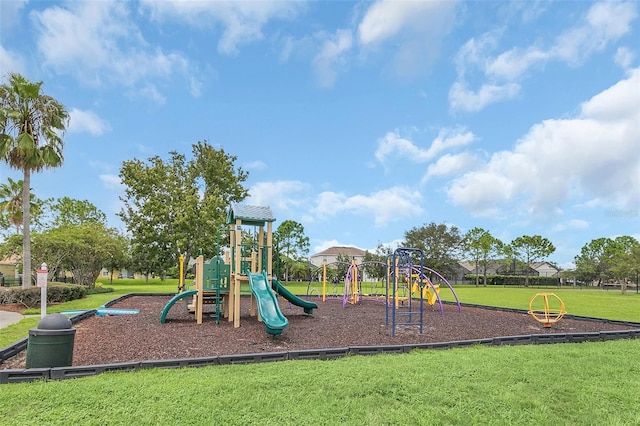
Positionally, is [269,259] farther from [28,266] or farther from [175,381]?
[28,266]

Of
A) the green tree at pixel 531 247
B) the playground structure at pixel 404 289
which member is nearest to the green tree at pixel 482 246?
the green tree at pixel 531 247

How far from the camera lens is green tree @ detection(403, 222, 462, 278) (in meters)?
48.4

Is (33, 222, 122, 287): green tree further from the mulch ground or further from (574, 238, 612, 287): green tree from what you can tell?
(574, 238, 612, 287): green tree

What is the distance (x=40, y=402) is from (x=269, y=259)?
→ 6.76 m

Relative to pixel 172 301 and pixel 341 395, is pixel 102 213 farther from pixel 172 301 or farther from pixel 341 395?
pixel 341 395

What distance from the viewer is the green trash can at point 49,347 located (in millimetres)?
5141

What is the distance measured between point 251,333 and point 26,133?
13537 millimetres

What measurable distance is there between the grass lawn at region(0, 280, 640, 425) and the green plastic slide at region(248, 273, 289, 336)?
2.30m

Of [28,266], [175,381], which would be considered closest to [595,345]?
[175,381]

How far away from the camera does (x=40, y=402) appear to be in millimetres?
4203

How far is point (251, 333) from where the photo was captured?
8852 millimetres

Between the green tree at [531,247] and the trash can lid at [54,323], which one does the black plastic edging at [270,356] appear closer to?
the trash can lid at [54,323]

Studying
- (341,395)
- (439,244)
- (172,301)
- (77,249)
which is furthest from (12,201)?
(439,244)

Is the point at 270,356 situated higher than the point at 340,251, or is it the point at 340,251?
the point at 340,251
